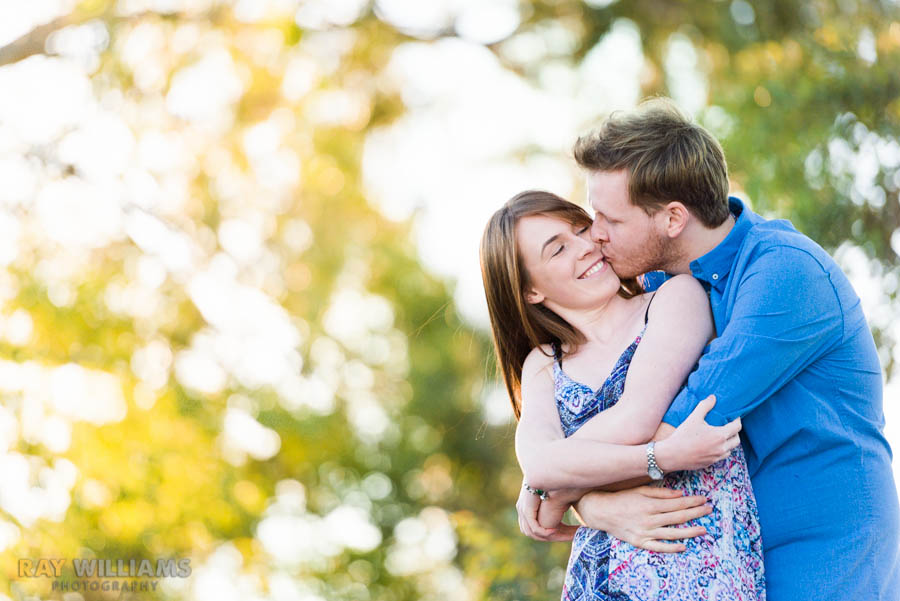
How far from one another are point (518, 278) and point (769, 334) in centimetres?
64

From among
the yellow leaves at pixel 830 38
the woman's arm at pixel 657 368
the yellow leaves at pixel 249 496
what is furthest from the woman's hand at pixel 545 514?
the yellow leaves at pixel 249 496

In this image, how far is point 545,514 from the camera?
7.57 ft

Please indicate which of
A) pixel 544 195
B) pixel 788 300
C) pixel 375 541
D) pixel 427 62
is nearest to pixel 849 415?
pixel 788 300

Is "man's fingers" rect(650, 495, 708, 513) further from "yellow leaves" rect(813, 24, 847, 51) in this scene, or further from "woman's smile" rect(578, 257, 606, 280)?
"yellow leaves" rect(813, 24, 847, 51)

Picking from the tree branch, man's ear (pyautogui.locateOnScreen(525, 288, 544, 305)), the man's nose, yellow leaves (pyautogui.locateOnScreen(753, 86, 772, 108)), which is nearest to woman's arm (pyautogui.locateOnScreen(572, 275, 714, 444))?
the man's nose

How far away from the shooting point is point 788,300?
1906mm

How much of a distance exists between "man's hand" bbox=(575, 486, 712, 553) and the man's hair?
0.60 meters

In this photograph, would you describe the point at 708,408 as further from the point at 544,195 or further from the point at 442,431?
the point at 442,431

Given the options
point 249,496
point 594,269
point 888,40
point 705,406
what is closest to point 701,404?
point 705,406

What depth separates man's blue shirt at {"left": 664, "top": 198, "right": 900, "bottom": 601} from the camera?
191 centimetres

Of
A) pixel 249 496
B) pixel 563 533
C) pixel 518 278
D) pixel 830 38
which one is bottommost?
pixel 249 496

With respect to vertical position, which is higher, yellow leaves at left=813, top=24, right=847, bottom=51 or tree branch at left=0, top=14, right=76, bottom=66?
yellow leaves at left=813, top=24, right=847, bottom=51

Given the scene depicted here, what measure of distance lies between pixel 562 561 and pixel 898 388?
174 centimetres

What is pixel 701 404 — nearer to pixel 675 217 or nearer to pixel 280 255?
pixel 675 217
